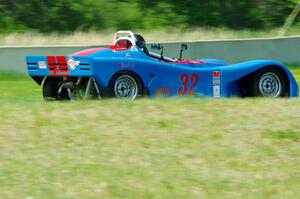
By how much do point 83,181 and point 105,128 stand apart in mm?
1636

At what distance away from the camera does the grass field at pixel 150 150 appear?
6.95 meters

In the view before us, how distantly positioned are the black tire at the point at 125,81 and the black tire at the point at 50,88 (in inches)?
57.2

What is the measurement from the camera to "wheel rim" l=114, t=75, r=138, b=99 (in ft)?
40.6

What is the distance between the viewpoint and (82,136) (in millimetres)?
8320

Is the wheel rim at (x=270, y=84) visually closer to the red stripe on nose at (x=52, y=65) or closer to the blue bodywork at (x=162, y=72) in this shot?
the blue bodywork at (x=162, y=72)

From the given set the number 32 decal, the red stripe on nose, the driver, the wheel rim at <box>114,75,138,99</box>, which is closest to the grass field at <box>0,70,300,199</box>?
the wheel rim at <box>114,75,138,99</box>

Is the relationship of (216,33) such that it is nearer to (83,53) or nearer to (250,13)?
(250,13)

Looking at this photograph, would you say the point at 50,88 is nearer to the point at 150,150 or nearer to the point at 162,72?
the point at 162,72

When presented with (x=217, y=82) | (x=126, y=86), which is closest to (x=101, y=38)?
(x=217, y=82)

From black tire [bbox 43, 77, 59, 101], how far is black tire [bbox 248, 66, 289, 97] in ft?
11.5

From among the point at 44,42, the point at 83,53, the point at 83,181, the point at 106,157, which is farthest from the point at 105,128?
the point at 44,42

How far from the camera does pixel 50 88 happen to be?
1334 cm

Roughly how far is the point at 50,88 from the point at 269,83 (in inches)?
156

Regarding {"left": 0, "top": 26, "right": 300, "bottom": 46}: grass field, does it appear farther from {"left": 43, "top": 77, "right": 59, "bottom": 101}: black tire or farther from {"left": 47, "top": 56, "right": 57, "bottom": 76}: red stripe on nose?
{"left": 47, "top": 56, "right": 57, "bottom": 76}: red stripe on nose
